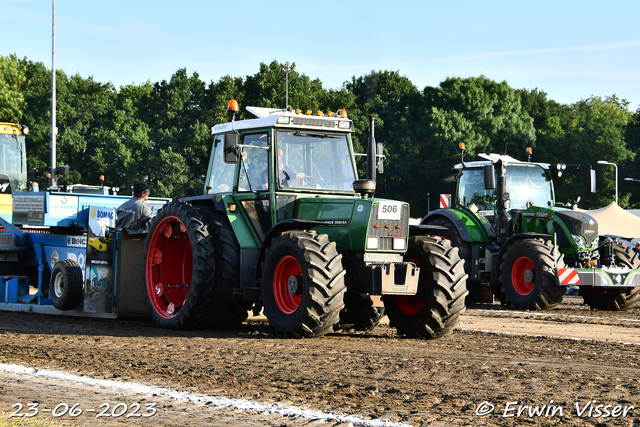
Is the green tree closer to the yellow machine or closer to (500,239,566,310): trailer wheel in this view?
the yellow machine

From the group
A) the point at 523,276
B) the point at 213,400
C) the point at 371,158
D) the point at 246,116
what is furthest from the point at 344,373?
the point at 246,116

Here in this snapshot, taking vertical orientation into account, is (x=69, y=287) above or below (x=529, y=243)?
below

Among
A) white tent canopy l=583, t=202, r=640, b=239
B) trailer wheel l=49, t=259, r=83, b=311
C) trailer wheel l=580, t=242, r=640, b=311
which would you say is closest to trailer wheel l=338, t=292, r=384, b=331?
trailer wheel l=49, t=259, r=83, b=311

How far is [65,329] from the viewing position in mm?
9812

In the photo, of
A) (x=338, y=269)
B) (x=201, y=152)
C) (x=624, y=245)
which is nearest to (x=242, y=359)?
(x=338, y=269)

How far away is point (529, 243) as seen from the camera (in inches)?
557

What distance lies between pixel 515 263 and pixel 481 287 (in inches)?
64.5

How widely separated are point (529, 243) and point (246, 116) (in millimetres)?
35901

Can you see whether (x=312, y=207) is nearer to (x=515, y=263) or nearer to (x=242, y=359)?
(x=242, y=359)

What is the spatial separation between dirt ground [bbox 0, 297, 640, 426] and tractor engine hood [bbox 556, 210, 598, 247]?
14.7ft

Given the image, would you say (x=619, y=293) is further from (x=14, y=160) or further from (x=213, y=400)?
(x=14, y=160)

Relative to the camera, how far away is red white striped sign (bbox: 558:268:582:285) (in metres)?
13.7

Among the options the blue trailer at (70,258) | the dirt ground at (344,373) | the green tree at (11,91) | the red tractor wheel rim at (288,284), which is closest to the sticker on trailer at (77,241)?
the blue trailer at (70,258)

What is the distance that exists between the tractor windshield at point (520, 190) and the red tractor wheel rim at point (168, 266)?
751cm
